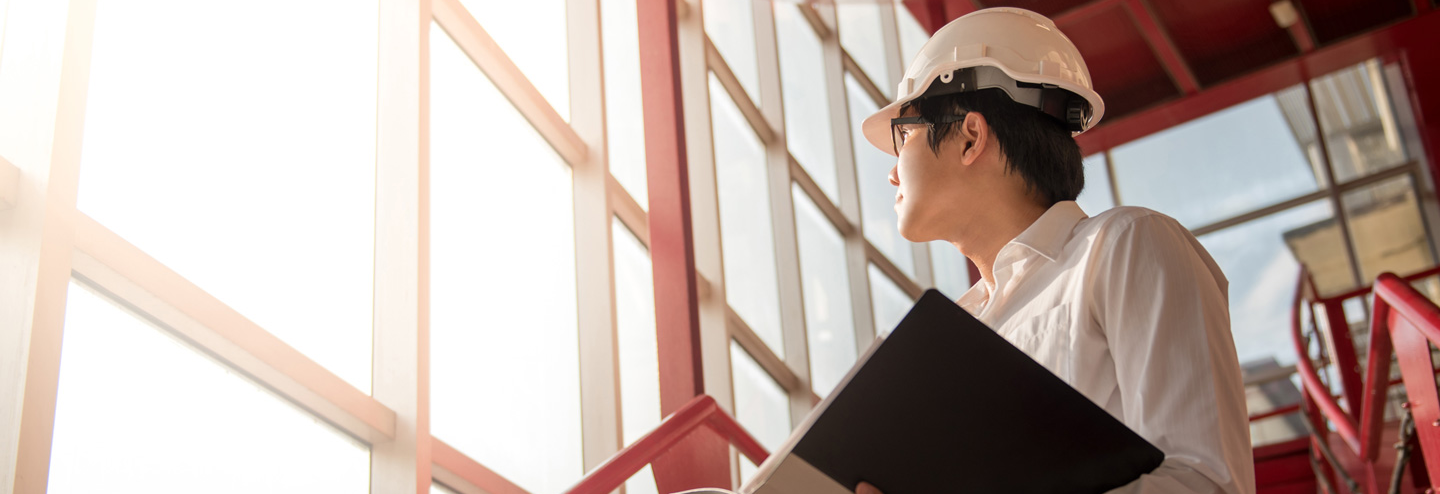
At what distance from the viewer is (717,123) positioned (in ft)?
23.1

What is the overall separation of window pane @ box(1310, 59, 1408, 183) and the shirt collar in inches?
450

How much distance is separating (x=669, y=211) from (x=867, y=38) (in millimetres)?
5403

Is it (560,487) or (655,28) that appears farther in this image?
(655,28)

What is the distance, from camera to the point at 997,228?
7.80 ft

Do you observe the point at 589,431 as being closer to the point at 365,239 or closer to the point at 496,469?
the point at 496,469

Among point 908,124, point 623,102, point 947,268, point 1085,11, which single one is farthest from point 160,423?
point 947,268

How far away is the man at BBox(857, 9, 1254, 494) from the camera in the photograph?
1516 millimetres

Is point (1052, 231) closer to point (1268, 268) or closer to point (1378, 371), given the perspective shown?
point (1378, 371)

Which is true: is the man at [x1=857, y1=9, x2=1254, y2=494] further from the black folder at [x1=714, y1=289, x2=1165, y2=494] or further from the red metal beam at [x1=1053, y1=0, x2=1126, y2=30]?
the red metal beam at [x1=1053, y1=0, x2=1126, y2=30]

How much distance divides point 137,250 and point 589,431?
2323 millimetres

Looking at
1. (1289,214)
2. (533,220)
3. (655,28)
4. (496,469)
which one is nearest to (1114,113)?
(1289,214)

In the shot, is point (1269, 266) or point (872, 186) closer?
point (872, 186)

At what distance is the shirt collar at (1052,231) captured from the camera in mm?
2117

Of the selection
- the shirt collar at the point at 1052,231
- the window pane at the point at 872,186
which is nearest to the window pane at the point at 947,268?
the window pane at the point at 872,186
